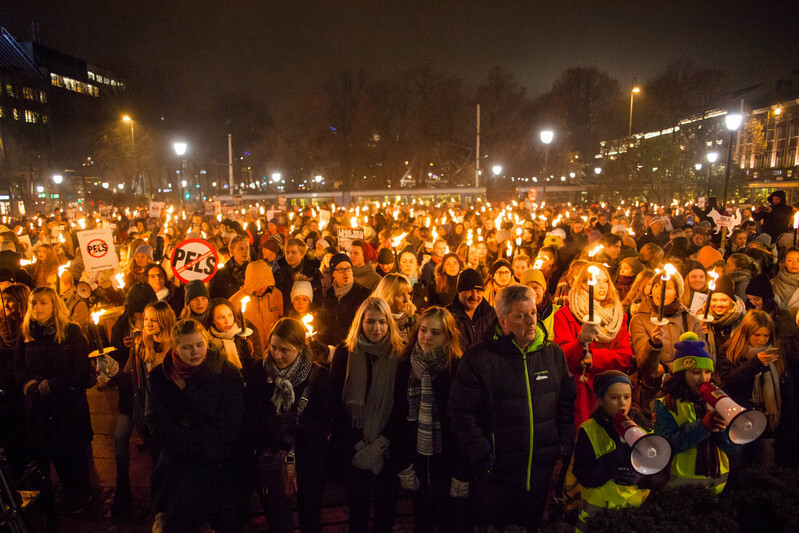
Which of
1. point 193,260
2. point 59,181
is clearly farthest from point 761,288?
point 59,181

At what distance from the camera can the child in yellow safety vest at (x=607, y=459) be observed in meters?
3.35

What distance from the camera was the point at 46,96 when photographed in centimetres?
5328

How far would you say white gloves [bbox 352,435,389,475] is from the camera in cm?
377

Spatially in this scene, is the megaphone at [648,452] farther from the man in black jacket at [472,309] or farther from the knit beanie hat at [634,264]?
the knit beanie hat at [634,264]

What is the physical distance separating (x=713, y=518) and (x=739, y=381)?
1.75 meters

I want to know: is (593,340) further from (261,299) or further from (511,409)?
(261,299)

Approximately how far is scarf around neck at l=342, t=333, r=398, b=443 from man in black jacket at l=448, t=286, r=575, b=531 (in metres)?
0.59

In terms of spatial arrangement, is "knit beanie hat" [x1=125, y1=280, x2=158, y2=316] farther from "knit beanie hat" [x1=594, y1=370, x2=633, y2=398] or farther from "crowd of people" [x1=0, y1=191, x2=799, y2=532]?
"knit beanie hat" [x1=594, y1=370, x2=633, y2=398]

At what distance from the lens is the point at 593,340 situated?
4.14m

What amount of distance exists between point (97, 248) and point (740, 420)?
319 inches

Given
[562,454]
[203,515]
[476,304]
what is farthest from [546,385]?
[203,515]

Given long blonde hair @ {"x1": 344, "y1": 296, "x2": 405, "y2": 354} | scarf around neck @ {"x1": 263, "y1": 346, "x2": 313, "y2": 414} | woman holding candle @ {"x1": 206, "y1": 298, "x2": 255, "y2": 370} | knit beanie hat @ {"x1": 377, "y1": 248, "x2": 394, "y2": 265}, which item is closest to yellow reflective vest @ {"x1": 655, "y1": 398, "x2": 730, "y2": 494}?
long blonde hair @ {"x1": 344, "y1": 296, "x2": 405, "y2": 354}

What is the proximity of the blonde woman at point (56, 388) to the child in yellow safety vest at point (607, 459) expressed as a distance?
4.21m

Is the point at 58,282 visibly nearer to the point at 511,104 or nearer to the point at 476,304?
the point at 476,304
